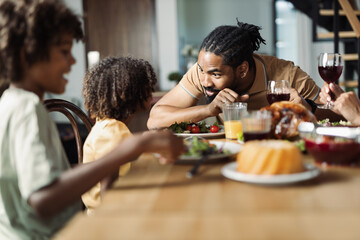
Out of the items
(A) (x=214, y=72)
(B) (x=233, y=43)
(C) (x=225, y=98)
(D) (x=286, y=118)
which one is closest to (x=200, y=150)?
(D) (x=286, y=118)

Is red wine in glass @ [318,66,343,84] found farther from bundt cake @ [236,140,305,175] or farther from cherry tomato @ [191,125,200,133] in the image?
bundt cake @ [236,140,305,175]

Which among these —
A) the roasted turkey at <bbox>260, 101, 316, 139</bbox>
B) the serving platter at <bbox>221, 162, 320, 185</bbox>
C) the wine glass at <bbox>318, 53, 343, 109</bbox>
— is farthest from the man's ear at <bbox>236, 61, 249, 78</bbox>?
the serving platter at <bbox>221, 162, 320, 185</bbox>

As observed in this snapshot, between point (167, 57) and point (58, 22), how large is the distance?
18.7ft

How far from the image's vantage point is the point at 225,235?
591 millimetres

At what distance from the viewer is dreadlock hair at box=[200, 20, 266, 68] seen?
81.4 inches

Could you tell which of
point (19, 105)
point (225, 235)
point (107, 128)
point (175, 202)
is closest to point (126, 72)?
point (107, 128)

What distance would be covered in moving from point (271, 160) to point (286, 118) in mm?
494

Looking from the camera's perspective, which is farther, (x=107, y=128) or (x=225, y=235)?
(x=107, y=128)

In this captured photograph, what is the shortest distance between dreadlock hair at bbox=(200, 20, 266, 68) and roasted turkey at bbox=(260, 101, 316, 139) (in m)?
0.78

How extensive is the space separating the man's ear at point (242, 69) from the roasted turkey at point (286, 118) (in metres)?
0.81

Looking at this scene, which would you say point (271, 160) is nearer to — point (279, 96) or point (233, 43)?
point (279, 96)

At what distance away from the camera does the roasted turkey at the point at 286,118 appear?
4.31ft

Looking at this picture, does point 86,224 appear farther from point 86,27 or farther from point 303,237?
point 86,27

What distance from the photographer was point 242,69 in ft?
7.03
